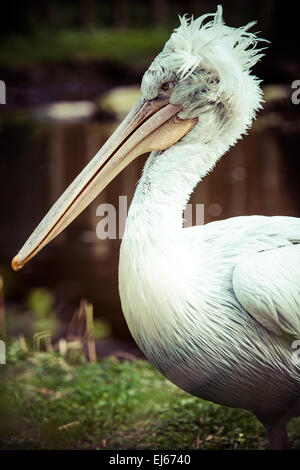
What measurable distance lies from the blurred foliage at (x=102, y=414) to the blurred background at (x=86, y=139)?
1.28ft

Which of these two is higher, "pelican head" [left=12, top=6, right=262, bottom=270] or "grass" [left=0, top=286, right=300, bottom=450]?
"pelican head" [left=12, top=6, right=262, bottom=270]

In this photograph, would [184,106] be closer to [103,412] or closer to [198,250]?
[198,250]

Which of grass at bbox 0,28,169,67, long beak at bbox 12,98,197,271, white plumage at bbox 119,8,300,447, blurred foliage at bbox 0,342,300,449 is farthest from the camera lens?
grass at bbox 0,28,169,67

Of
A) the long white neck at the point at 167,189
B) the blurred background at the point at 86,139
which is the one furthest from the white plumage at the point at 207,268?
the blurred background at the point at 86,139

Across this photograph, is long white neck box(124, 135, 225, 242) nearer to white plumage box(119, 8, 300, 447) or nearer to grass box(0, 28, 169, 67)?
white plumage box(119, 8, 300, 447)

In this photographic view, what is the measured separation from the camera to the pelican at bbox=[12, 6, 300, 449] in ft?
9.42

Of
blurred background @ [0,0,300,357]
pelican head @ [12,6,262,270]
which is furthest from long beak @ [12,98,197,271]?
blurred background @ [0,0,300,357]

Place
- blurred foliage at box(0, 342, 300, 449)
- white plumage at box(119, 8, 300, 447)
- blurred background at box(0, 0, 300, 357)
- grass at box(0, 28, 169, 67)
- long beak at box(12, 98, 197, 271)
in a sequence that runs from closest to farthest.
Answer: white plumage at box(119, 8, 300, 447)
long beak at box(12, 98, 197, 271)
blurred foliage at box(0, 342, 300, 449)
blurred background at box(0, 0, 300, 357)
grass at box(0, 28, 169, 67)

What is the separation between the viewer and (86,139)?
12789 mm

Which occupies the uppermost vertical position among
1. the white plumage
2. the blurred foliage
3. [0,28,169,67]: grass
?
[0,28,169,67]: grass

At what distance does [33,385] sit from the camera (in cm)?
408

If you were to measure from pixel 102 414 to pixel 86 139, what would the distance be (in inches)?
367

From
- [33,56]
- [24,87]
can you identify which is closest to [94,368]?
[24,87]
